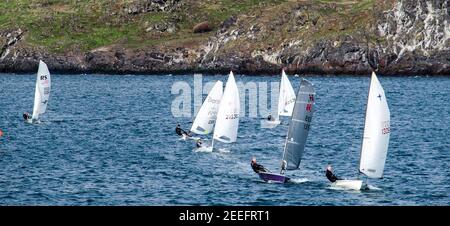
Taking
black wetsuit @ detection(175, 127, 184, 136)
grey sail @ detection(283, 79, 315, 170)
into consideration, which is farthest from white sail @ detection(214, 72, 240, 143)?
grey sail @ detection(283, 79, 315, 170)

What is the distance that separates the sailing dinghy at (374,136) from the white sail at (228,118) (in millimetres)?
19661

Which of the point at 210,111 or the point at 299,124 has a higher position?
the point at 299,124

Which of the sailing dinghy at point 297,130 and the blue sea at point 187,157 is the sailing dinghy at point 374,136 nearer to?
the blue sea at point 187,157

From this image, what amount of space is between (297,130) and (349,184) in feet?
16.4

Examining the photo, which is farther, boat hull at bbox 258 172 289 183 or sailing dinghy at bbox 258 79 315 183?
boat hull at bbox 258 172 289 183

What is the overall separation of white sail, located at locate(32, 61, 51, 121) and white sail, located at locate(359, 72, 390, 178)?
2055 inches

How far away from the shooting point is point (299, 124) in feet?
207

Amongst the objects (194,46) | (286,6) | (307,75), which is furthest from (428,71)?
(194,46)

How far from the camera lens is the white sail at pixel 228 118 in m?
79.7

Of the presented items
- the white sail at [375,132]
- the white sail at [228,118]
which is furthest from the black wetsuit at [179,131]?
the white sail at [375,132]

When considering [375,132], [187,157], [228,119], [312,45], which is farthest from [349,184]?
[312,45]

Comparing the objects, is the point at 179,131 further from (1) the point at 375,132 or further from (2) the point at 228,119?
(1) the point at 375,132

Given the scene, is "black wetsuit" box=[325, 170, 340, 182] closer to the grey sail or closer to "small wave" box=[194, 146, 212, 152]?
the grey sail

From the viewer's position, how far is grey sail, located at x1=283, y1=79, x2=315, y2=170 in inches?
2448
